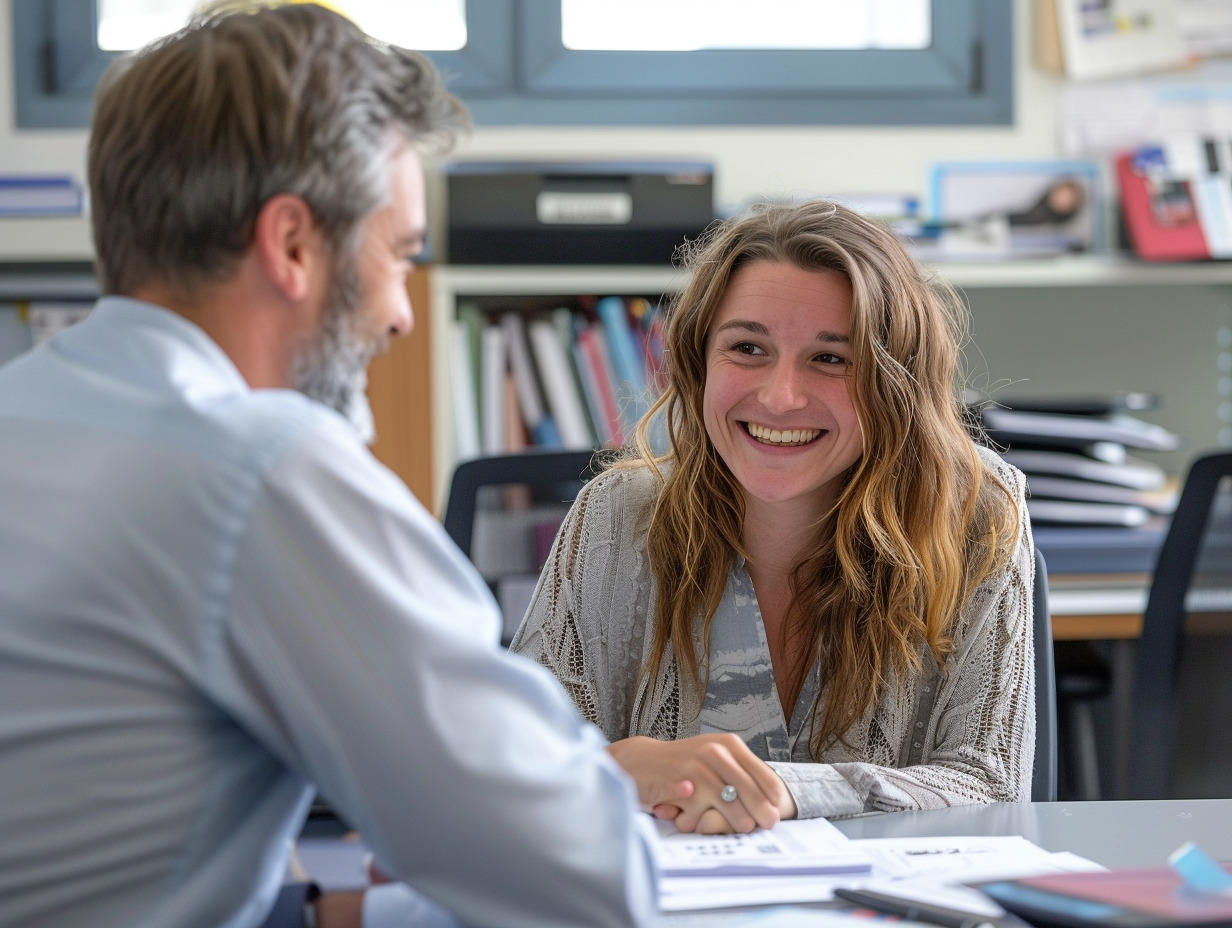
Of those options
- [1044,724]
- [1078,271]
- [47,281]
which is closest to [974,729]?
[1044,724]

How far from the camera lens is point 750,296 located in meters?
1.37

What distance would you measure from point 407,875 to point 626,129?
78.8 inches

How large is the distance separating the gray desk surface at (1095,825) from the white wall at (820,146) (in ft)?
5.15

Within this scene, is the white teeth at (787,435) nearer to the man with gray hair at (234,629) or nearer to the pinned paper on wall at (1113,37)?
the man with gray hair at (234,629)

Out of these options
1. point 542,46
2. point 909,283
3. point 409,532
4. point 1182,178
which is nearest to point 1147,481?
point 1182,178

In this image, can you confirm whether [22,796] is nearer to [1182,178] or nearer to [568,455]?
[568,455]

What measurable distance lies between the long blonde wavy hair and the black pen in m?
0.46

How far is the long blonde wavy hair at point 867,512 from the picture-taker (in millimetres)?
1291

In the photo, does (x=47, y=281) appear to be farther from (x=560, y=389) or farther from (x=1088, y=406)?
(x=1088, y=406)

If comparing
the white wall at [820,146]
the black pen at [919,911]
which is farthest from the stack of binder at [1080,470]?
the black pen at [919,911]

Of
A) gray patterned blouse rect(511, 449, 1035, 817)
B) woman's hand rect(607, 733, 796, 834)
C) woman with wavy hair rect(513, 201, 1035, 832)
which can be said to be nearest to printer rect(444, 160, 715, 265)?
woman with wavy hair rect(513, 201, 1035, 832)

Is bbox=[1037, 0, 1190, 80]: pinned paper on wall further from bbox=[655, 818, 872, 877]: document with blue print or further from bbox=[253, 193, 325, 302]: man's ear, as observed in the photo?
bbox=[253, 193, 325, 302]: man's ear

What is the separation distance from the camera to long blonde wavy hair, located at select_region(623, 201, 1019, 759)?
1291 mm

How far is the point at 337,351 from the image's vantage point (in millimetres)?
752
